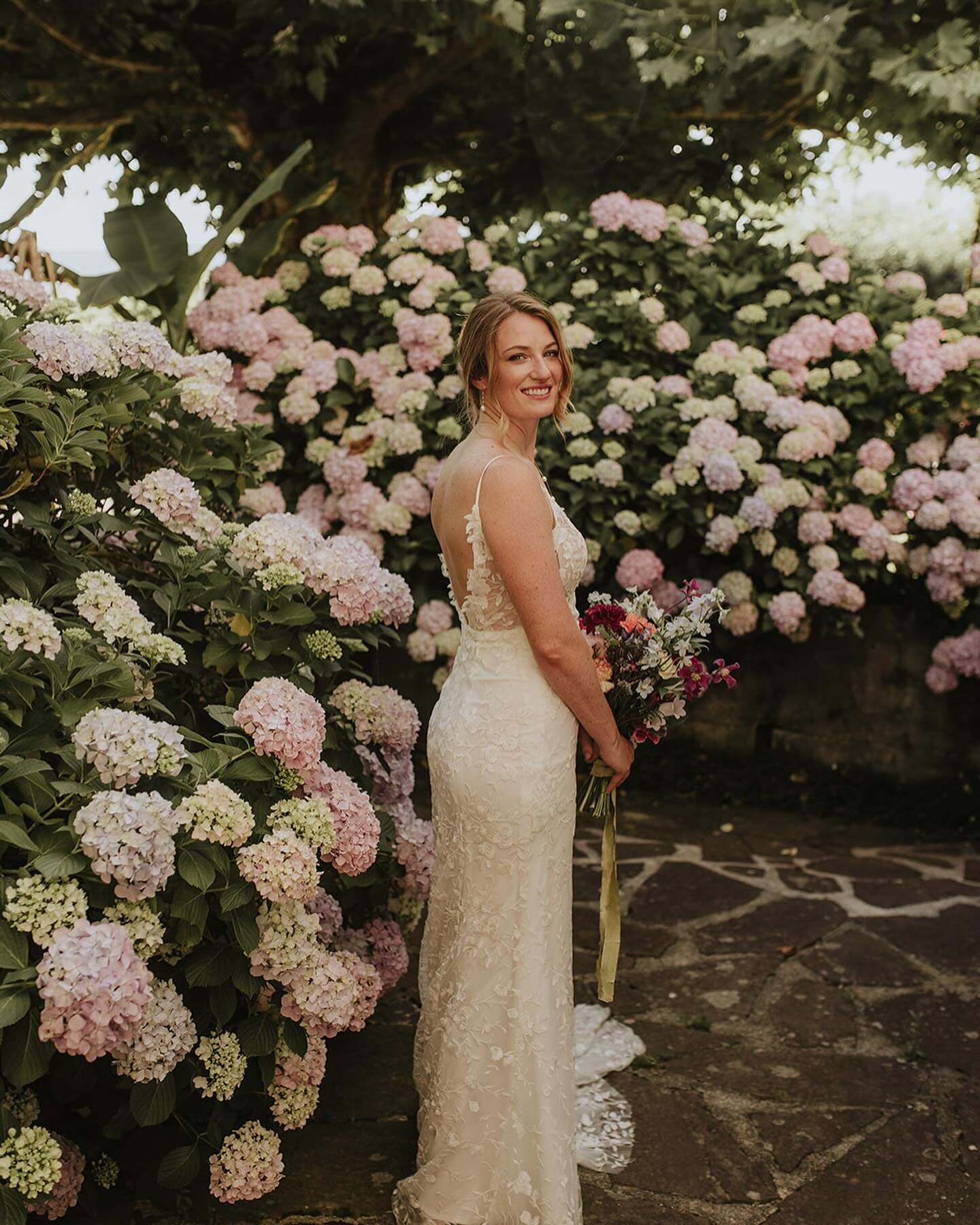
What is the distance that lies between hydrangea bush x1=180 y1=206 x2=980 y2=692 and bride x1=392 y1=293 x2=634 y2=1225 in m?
2.76

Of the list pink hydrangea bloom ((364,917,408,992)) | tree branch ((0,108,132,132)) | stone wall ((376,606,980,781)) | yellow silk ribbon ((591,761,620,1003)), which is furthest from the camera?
tree branch ((0,108,132,132))

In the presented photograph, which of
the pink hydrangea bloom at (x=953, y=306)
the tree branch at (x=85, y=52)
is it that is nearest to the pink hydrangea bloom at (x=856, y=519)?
the pink hydrangea bloom at (x=953, y=306)

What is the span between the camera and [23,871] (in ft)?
7.18

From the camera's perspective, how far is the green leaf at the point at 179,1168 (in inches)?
105

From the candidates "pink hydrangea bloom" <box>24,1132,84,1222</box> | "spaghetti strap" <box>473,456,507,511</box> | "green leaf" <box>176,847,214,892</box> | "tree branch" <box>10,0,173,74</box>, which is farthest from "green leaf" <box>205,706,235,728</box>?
"tree branch" <box>10,0,173,74</box>

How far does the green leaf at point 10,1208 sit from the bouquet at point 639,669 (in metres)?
1.38

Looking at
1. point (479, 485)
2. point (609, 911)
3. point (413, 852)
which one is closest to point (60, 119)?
point (413, 852)

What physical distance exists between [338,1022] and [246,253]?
201 inches

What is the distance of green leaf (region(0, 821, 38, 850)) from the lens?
7.12 ft

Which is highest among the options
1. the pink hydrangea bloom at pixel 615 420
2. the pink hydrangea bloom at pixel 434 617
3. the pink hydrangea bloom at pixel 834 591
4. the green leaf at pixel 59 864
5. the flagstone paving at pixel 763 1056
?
the pink hydrangea bloom at pixel 615 420

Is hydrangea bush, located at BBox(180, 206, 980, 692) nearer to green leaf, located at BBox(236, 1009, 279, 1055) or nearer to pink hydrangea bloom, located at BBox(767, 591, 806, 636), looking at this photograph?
pink hydrangea bloom, located at BBox(767, 591, 806, 636)

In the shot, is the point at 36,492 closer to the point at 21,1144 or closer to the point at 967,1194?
the point at 21,1144

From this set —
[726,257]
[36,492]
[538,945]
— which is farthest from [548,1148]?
[726,257]

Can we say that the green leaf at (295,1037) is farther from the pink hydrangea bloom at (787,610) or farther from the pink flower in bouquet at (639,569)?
the pink hydrangea bloom at (787,610)
